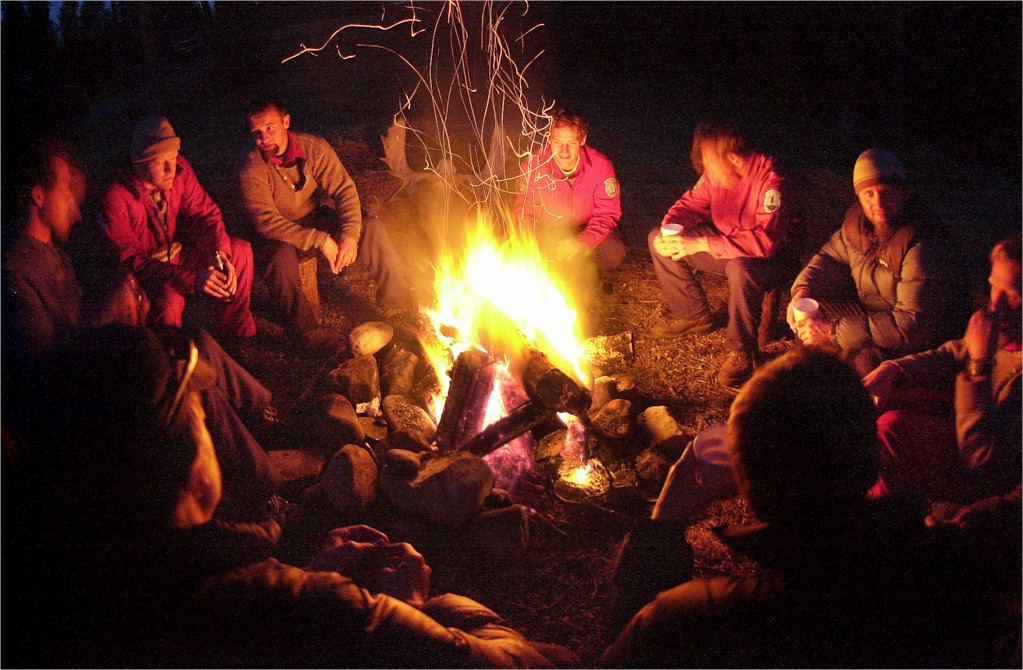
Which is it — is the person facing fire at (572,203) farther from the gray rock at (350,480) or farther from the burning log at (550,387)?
the gray rock at (350,480)

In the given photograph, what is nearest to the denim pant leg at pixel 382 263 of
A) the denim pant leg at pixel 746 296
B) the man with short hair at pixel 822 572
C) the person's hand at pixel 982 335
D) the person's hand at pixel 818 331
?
the denim pant leg at pixel 746 296

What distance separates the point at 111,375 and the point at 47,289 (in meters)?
1.69

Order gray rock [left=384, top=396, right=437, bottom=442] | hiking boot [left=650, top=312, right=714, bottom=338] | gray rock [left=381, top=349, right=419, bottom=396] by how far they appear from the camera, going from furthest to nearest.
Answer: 1. hiking boot [left=650, top=312, right=714, bottom=338]
2. gray rock [left=381, top=349, right=419, bottom=396]
3. gray rock [left=384, top=396, right=437, bottom=442]

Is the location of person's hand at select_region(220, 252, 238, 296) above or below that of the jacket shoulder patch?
below

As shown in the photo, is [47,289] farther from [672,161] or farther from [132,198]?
[672,161]

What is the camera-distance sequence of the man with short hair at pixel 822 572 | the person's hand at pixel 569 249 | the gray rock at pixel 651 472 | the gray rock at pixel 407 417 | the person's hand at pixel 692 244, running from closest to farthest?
the man with short hair at pixel 822 572, the gray rock at pixel 651 472, the gray rock at pixel 407 417, the person's hand at pixel 692 244, the person's hand at pixel 569 249

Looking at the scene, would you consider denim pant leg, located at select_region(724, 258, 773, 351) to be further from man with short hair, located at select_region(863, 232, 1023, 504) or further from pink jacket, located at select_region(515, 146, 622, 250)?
man with short hair, located at select_region(863, 232, 1023, 504)

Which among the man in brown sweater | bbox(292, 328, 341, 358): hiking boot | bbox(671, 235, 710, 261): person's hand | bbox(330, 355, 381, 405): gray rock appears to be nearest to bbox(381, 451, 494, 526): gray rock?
bbox(330, 355, 381, 405): gray rock

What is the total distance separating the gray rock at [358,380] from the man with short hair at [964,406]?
3315 millimetres

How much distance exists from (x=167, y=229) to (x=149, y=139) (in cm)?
66

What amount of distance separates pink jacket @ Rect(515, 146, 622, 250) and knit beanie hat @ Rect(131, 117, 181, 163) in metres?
2.79

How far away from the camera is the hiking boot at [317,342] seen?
555 centimetres

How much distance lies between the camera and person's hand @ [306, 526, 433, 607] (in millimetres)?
3490

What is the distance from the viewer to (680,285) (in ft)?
18.3
